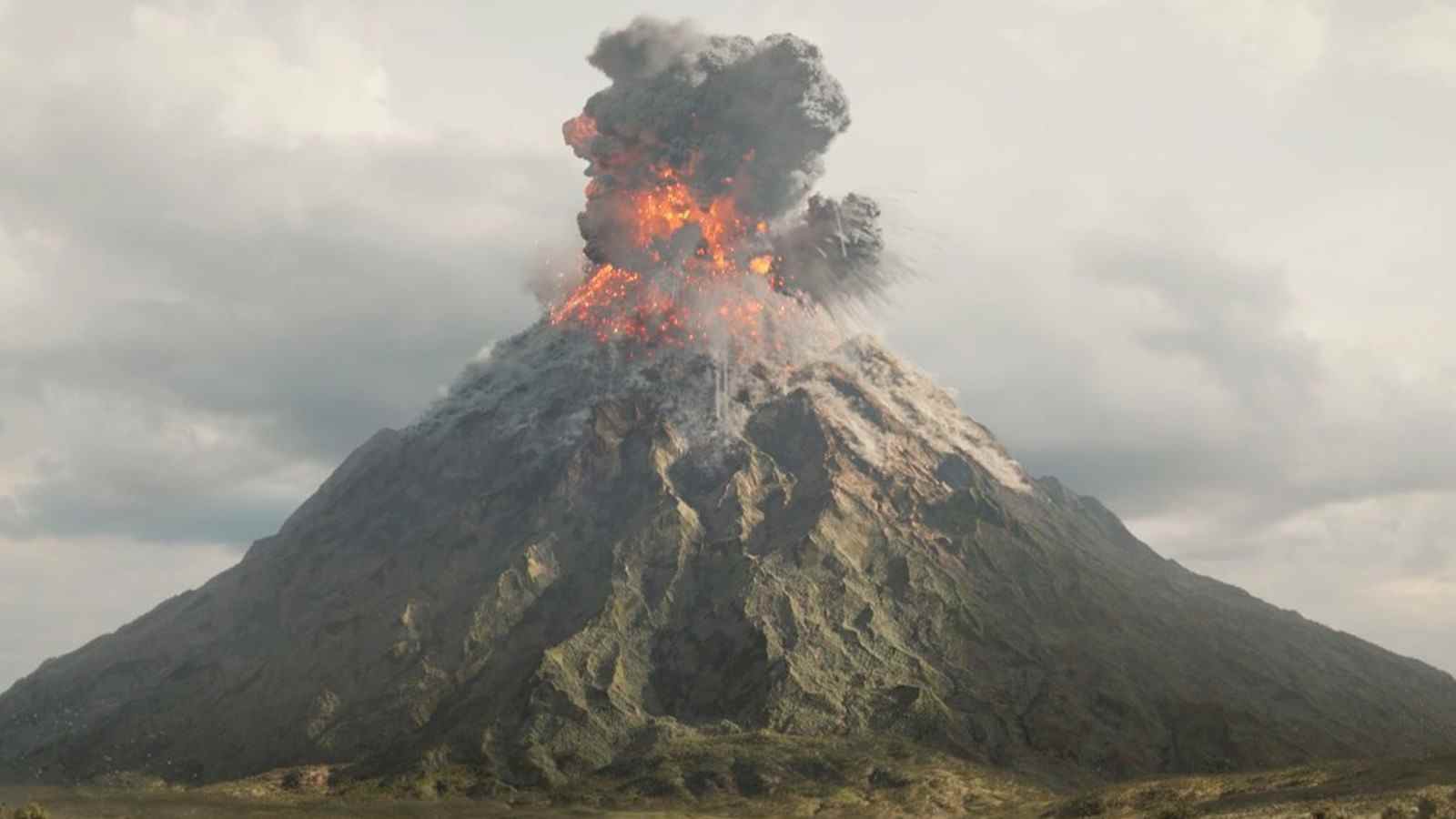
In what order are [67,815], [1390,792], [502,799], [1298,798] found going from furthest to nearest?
[502,799] → [67,815] → [1298,798] → [1390,792]

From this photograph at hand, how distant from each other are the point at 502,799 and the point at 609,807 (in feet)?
64.9

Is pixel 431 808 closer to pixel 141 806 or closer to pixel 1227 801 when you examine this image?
pixel 141 806

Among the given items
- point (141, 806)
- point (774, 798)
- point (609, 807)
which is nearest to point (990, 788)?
point (774, 798)

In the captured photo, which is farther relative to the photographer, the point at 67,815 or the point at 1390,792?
the point at 67,815

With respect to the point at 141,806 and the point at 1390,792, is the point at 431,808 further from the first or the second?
the point at 1390,792

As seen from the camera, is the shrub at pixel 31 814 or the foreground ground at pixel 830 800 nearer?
the foreground ground at pixel 830 800

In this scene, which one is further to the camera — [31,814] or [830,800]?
[830,800]

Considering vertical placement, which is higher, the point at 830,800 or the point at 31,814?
the point at 830,800

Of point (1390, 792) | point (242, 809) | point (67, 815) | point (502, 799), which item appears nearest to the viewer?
point (1390, 792)

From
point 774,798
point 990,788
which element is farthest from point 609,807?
point 990,788

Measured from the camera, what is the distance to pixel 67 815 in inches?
6713

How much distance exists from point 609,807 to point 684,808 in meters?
12.3

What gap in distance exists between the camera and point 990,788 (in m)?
193

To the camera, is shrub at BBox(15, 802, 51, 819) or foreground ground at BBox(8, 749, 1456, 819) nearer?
foreground ground at BBox(8, 749, 1456, 819)
